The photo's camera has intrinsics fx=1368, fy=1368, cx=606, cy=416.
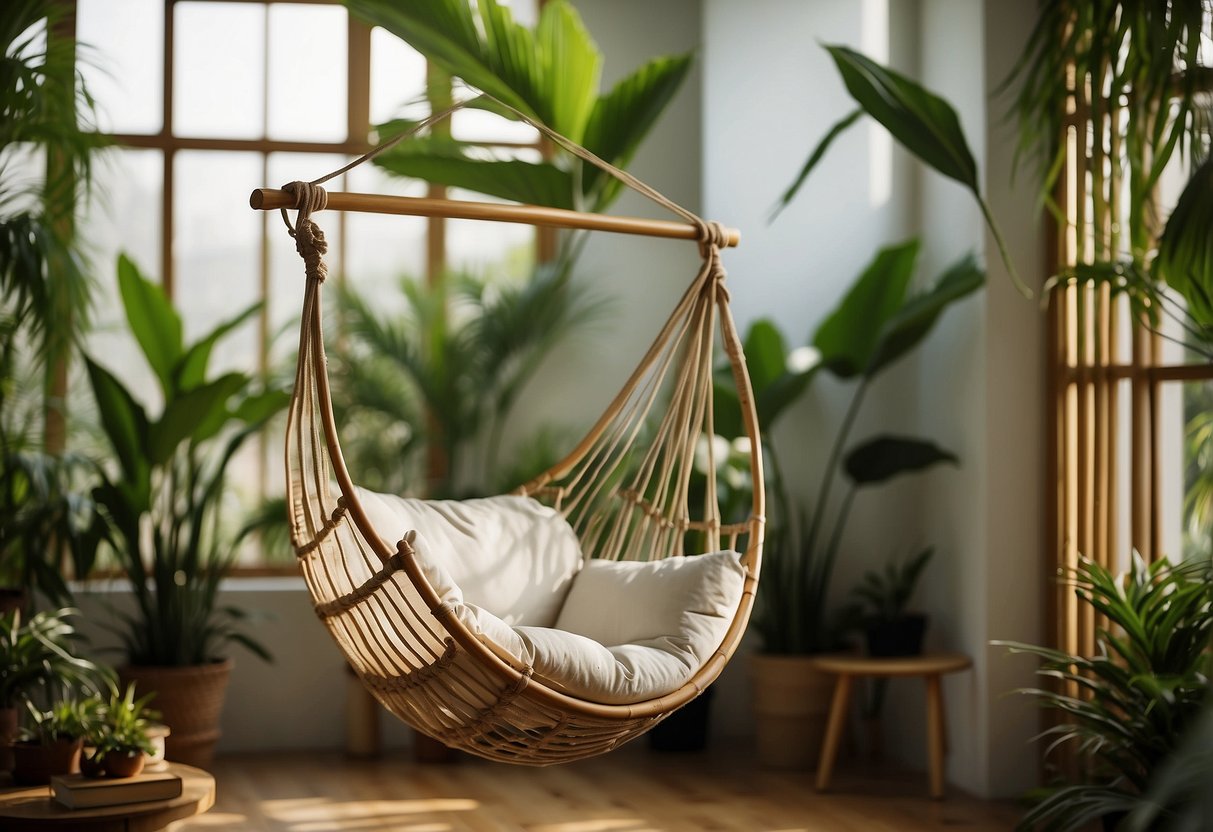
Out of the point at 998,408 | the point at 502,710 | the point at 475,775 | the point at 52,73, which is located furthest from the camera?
the point at 475,775

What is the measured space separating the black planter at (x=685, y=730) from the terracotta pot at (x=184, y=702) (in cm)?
138

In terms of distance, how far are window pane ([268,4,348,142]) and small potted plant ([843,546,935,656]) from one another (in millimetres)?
2350

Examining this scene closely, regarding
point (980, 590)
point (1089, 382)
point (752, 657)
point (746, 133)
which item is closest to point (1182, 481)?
point (1089, 382)

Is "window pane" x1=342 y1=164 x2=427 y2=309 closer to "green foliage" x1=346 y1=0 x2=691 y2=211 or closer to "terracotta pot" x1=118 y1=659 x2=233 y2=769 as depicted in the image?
"green foliage" x1=346 y1=0 x2=691 y2=211

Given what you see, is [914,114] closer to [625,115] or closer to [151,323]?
[625,115]

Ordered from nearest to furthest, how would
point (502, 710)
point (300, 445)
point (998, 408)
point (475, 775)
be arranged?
1. point (502, 710)
2. point (300, 445)
3. point (998, 408)
4. point (475, 775)

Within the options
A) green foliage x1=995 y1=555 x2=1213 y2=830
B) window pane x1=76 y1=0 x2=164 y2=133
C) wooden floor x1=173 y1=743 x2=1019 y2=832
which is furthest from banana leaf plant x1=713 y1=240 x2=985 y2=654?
window pane x1=76 y1=0 x2=164 y2=133

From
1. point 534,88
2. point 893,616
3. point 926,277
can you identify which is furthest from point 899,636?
point 534,88

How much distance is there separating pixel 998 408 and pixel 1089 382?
25 cm

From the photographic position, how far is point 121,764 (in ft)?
8.90

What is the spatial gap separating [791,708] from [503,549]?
4.42 ft

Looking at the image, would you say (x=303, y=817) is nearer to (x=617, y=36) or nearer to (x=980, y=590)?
(x=980, y=590)

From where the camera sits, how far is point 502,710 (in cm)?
244

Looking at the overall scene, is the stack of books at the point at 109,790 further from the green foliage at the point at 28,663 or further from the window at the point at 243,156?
the window at the point at 243,156
